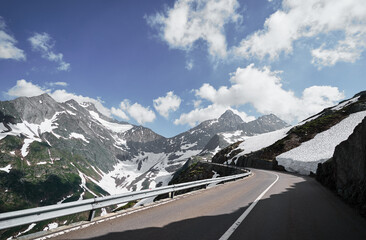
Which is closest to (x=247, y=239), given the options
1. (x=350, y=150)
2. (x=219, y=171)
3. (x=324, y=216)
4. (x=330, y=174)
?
(x=324, y=216)

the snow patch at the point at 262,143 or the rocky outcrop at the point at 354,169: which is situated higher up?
the snow patch at the point at 262,143

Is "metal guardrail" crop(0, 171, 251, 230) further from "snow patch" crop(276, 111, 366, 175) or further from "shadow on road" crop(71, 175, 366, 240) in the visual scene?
"snow patch" crop(276, 111, 366, 175)

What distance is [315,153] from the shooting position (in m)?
36.2

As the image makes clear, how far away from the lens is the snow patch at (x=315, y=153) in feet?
101

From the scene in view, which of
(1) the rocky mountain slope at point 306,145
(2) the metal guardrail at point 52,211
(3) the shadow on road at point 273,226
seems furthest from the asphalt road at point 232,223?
(1) the rocky mountain slope at point 306,145

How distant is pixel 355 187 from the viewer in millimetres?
9117

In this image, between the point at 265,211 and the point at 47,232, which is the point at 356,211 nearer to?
the point at 265,211

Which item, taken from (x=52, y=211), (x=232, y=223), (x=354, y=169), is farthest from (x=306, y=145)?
(x=52, y=211)

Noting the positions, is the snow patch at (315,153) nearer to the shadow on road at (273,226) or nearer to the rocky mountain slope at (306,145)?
the rocky mountain slope at (306,145)

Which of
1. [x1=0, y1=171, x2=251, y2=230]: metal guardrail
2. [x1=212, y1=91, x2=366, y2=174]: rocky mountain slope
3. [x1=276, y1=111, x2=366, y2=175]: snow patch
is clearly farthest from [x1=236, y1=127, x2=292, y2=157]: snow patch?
[x1=0, y1=171, x2=251, y2=230]: metal guardrail

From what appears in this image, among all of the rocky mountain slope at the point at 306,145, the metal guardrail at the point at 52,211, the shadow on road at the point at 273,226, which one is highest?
the rocky mountain slope at the point at 306,145

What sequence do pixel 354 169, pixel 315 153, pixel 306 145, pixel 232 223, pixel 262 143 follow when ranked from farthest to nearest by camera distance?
1. pixel 262 143
2. pixel 306 145
3. pixel 315 153
4. pixel 354 169
5. pixel 232 223

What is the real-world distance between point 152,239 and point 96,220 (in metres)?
2.58

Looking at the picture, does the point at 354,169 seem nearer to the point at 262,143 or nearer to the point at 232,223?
the point at 232,223
